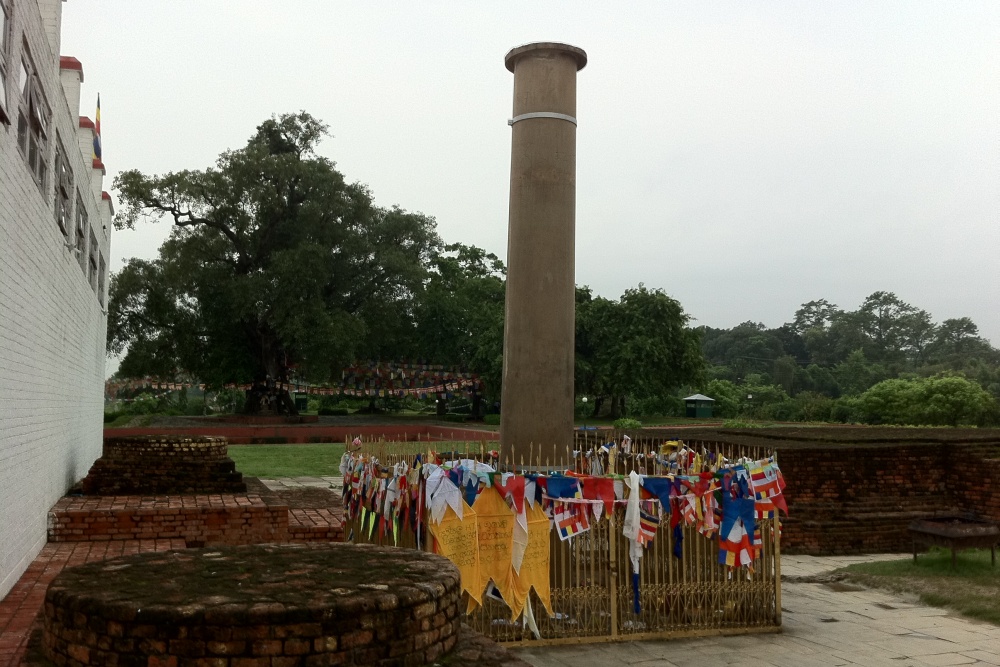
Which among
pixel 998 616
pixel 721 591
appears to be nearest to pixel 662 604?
pixel 721 591

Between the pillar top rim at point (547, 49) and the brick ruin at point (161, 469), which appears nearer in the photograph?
the pillar top rim at point (547, 49)

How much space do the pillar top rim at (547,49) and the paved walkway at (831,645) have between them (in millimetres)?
5115

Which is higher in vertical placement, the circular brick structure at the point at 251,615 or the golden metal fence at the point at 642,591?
the circular brick structure at the point at 251,615

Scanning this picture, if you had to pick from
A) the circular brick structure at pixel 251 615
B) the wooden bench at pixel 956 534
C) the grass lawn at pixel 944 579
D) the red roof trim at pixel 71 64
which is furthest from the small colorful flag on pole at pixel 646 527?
the red roof trim at pixel 71 64

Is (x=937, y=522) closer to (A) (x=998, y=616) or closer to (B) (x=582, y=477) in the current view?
(A) (x=998, y=616)

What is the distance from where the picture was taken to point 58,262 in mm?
9430

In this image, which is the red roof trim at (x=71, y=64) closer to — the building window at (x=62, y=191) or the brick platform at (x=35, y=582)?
the building window at (x=62, y=191)

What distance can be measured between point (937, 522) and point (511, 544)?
5974mm

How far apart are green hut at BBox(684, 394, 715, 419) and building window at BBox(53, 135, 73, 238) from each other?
36455mm

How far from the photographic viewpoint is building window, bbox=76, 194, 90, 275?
11.9 meters

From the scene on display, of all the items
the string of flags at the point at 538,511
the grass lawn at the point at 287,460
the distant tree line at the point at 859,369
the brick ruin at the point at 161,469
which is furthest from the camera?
the distant tree line at the point at 859,369

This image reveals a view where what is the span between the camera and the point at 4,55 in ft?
19.7

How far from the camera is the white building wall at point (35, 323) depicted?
6.38 meters

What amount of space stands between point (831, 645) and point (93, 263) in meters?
13.0
